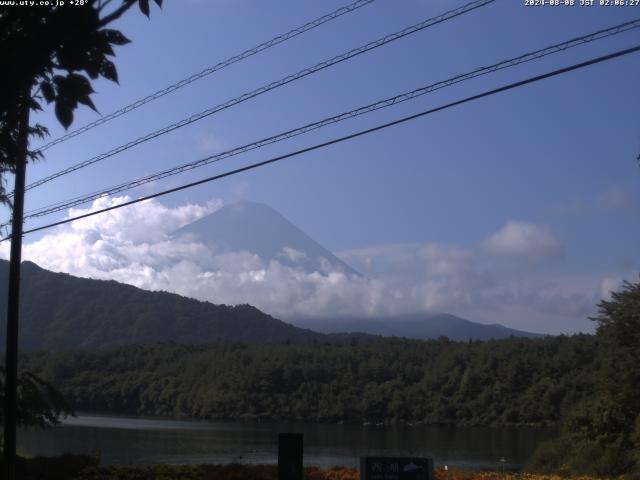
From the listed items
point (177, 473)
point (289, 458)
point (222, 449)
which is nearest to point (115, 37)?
point (289, 458)

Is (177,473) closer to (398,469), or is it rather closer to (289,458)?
(289,458)

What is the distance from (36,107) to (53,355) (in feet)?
322

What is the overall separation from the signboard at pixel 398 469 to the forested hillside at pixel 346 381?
61.4 m

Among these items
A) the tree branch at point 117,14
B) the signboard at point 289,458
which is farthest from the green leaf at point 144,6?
the signboard at point 289,458

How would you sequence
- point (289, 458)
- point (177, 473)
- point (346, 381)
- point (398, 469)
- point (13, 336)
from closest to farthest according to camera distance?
point (398, 469) → point (289, 458) → point (13, 336) → point (177, 473) → point (346, 381)

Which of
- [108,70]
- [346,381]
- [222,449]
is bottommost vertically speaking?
[222,449]

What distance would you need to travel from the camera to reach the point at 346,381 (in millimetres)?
95938

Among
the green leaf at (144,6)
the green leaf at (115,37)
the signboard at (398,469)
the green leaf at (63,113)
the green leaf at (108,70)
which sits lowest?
the signboard at (398,469)

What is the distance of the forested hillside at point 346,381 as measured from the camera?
7775 centimetres

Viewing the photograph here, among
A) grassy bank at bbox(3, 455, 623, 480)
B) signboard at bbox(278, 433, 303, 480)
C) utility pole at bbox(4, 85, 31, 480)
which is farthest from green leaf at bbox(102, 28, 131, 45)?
grassy bank at bbox(3, 455, 623, 480)

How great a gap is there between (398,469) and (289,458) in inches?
52.0

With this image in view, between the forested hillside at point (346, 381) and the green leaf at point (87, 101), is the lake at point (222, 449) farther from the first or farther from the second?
the green leaf at point (87, 101)

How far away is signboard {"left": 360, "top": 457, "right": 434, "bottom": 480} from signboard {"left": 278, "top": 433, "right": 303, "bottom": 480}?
793mm

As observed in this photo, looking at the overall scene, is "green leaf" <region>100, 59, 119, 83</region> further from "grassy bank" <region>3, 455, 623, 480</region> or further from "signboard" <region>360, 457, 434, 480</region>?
"grassy bank" <region>3, 455, 623, 480</region>
